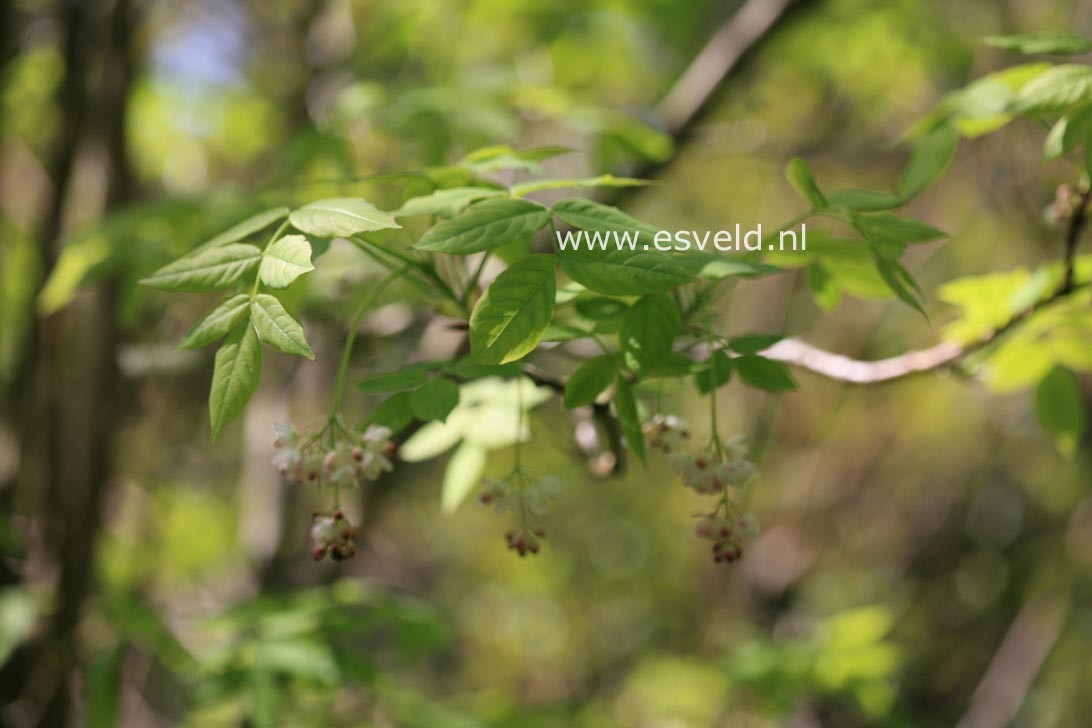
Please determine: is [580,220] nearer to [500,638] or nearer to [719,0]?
[719,0]

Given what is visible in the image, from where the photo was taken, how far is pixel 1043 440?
5.30 metres

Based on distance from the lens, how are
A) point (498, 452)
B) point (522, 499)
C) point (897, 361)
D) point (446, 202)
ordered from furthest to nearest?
point (498, 452)
point (897, 361)
point (522, 499)
point (446, 202)

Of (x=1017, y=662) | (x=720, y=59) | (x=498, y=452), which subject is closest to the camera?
(x=720, y=59)

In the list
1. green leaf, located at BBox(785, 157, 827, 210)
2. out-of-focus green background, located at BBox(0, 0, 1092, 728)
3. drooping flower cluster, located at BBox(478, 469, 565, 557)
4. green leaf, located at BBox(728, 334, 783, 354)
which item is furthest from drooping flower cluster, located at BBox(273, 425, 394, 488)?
green leaf, located at BBox(785, 157, 827, 210)

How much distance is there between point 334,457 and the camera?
1152 millimetres

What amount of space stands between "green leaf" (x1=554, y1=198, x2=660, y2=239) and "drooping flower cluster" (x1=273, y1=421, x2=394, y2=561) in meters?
0.41

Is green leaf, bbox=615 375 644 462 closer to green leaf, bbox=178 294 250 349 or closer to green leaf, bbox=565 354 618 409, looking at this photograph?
green leaf, bbox=565 354 618 409

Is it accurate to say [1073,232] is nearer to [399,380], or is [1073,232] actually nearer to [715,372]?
[715,372]

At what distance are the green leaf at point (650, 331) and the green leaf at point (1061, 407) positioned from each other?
1.06 m

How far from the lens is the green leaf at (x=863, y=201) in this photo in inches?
Result: 46.5

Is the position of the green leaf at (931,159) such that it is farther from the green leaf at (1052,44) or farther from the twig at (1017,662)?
the twig at (1017,662)

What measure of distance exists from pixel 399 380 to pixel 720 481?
1.53ft

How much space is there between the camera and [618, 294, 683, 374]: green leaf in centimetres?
104

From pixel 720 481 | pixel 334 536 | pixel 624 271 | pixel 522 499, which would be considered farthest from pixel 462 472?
pixel 624 271
